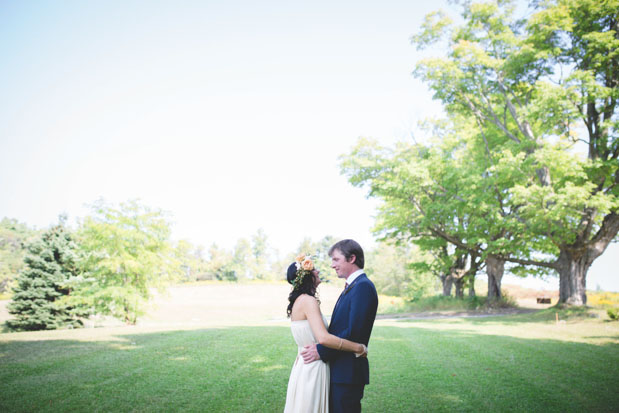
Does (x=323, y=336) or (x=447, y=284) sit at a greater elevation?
(x=323, y=336)

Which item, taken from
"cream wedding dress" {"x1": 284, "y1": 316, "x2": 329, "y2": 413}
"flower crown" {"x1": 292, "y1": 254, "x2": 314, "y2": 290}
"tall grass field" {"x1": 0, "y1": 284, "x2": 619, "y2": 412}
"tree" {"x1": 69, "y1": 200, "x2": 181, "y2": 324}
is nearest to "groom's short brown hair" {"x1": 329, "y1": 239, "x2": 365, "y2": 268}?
"flower crown" {"x1": 292, "y1": 254, "x2": 314, "y2": 290}

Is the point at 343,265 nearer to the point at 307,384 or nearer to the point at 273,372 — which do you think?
the point at 307,384

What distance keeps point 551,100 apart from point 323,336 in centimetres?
1761

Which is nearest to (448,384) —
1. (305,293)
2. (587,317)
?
(305,293)

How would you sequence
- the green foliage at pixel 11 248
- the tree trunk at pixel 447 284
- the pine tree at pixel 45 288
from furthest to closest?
the green foliage at pixel 11 248 → the tree trunk at pixel 447 284 → the pine tree at pixel 45 288

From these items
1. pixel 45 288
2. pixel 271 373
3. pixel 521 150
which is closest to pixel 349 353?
pixel 271 373

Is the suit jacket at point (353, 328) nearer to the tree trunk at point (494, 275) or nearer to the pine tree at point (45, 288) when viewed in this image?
the tree trunk at point (494, 275)

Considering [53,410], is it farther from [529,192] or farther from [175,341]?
[529,192]

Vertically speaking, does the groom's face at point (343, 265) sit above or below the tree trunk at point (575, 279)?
above

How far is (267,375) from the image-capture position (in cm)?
751

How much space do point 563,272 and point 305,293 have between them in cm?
2156

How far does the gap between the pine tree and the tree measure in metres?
4.48

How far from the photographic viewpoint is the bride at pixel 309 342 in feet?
10.5

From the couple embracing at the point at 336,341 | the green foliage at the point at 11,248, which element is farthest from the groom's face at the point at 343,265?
the green foliage at the point at 11,248
